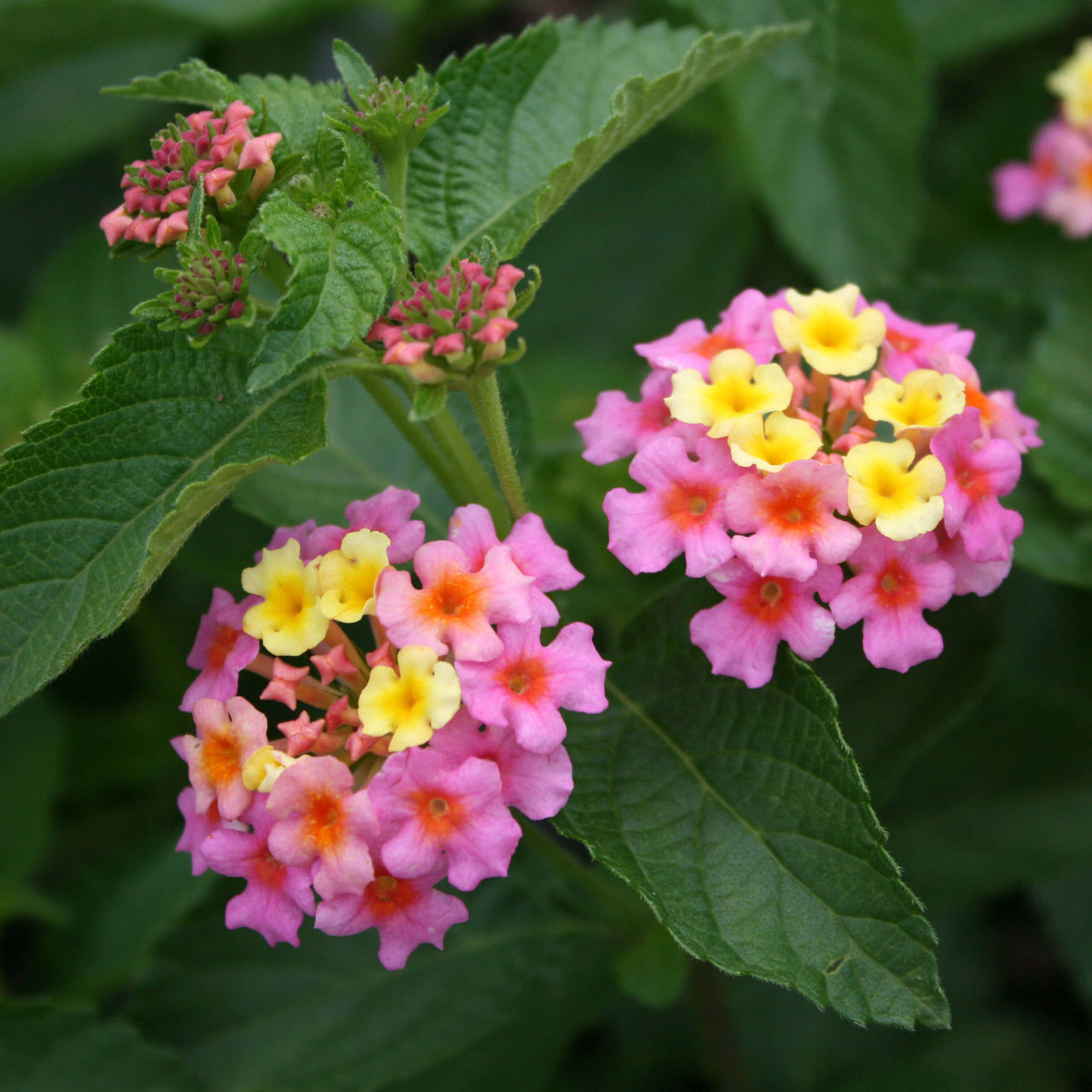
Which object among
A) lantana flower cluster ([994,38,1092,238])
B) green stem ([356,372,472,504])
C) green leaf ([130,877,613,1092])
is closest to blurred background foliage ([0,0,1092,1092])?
green leaf ([130,877,613,1092])

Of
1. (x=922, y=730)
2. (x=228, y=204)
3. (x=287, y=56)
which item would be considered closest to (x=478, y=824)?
(x=228, y=204)

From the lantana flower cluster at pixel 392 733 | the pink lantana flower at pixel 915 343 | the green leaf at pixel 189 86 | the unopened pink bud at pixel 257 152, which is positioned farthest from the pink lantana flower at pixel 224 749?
the pink lantana flower at pixel 915 343

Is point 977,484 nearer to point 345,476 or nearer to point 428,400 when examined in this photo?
point 428,400

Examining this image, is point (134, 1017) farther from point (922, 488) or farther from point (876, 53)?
point (876, 53)

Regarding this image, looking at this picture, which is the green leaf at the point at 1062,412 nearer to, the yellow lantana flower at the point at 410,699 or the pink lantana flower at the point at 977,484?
the pink lantana flower at the point at 977,484

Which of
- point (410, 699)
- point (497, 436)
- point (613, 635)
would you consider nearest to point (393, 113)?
point (497, 436)
